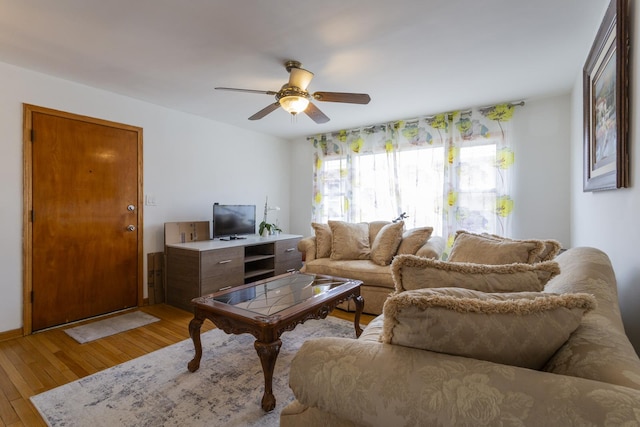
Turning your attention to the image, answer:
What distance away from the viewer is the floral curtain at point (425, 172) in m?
3.61

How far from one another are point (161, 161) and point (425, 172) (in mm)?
3364

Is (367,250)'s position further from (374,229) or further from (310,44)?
(310,44)

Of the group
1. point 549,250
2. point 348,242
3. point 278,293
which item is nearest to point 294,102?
point 278,293

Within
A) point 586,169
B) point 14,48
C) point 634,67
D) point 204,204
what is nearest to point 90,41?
point 14,48

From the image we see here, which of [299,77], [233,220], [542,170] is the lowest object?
[233,220]

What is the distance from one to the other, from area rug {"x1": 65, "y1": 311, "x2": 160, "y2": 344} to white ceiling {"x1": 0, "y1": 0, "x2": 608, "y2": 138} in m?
2.31

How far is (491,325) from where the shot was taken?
0.75 metres

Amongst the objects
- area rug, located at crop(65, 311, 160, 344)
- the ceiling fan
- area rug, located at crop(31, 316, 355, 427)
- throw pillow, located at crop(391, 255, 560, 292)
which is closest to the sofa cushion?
Answer: area rug, located at crop(31, 316, 355, 427)

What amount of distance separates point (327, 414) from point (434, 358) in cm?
35

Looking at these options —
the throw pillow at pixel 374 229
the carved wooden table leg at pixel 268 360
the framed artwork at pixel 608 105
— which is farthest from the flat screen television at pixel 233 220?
the framed artwork at pixel 608 105

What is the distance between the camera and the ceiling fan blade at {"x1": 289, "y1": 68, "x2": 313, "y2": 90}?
2385mm

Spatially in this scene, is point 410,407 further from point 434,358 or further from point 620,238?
point 620,238

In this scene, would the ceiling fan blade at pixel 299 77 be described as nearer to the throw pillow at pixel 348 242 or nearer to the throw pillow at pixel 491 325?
the throw pillow at pixel 348 242

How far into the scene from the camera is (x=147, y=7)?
5.86 feet
